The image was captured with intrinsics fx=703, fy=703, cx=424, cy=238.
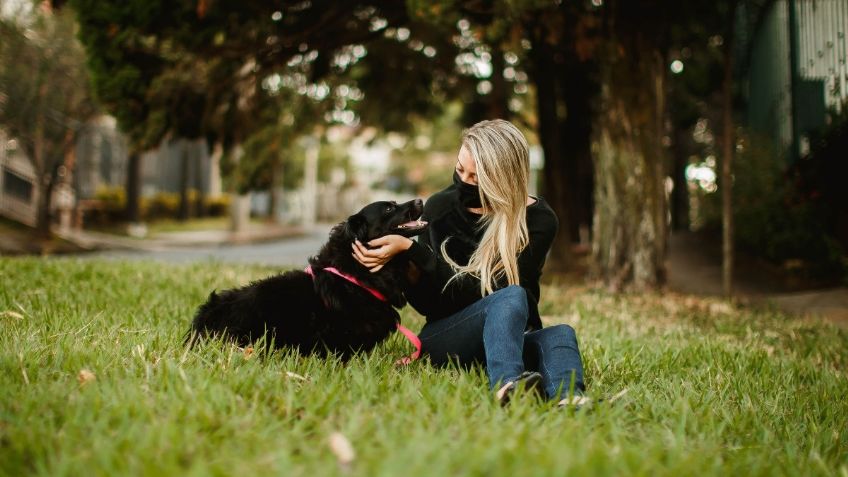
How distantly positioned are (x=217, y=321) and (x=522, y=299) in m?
1.49

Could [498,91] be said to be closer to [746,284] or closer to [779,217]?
[779,217]

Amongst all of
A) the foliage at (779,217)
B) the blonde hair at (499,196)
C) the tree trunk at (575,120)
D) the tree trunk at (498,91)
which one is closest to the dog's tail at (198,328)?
the blonde hair at (499,196)

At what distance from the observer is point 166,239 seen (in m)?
18.0

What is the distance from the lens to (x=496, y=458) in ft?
6.19

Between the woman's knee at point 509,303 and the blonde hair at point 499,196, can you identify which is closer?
the woman's knee at point 509,303

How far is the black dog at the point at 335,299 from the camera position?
10.5ft

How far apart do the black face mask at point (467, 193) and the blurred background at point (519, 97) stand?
3.43 m

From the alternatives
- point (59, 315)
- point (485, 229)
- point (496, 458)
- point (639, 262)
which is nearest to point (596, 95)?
point (639, 262)

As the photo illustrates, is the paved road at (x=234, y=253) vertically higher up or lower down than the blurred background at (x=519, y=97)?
lower down

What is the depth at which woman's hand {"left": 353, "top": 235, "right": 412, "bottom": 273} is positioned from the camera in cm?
307

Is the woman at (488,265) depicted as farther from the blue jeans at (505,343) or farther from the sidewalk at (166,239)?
the sidewalk at (166,239)

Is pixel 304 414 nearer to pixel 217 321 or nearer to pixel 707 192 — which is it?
pixel 217 321

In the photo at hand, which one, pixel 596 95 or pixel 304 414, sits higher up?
pixel 596 95

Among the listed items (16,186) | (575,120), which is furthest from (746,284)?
(16,186)
